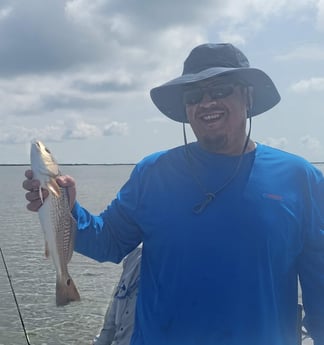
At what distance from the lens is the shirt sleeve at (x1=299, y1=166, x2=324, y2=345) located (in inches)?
143

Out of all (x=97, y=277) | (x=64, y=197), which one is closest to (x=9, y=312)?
(x=97, y=277)

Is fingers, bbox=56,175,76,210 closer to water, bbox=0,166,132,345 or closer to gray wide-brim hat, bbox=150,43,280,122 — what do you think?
gray wide-brim hat, bbox=150,43,280,122

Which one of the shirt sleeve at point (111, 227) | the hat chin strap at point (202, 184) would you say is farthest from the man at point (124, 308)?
the hat chin strap at point (202, 184)

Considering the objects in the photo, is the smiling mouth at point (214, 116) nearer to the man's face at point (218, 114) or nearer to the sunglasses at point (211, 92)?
the man's face at point (218, 114)

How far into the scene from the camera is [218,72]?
3.67 m

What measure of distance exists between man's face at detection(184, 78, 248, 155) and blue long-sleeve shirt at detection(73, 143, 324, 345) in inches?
4.3

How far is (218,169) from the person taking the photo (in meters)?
3.76

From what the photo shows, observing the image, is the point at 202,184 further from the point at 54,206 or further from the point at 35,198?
the point at 35,198

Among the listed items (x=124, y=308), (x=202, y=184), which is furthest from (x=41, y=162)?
(x=124, y=308)

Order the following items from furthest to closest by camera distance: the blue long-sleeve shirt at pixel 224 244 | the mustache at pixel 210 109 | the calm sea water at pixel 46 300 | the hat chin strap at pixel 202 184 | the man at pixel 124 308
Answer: the calm sea water at pixel 46 300 → the man at pixel 124 308 → the mustache at pixel 210 109 → the hat chin strap at pixel 202 184 → the blue long-sleeve shirt at pixel 224 244

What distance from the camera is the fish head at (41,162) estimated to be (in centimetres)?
346

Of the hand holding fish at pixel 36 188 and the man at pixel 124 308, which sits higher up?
the hand holding fish at pixel 36 188

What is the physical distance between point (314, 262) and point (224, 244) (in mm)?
712

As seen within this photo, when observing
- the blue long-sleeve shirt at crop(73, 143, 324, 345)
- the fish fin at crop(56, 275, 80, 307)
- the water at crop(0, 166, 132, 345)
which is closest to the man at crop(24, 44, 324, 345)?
the blue long-sleeve shirt at crop(73, 143, 324, 345)
